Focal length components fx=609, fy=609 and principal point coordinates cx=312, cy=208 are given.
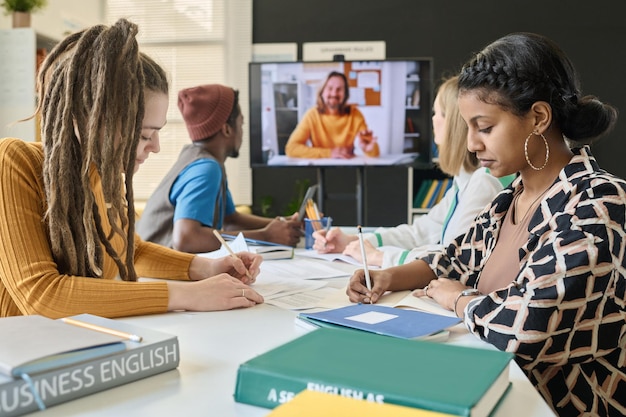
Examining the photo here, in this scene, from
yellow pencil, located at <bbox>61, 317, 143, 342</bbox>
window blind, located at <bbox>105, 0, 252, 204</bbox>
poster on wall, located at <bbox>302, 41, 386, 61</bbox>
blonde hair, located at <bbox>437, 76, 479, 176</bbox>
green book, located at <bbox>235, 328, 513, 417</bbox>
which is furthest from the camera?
window blind, located at <bbox>105, 0, 252, 204</bbox>

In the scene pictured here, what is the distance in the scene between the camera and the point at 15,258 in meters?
1.11

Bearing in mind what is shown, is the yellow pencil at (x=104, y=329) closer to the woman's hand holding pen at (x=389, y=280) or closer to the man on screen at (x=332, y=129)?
the woman's hand holding pen at (x=389, y=280)

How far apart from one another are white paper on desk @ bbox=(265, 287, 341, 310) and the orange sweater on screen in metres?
2.10

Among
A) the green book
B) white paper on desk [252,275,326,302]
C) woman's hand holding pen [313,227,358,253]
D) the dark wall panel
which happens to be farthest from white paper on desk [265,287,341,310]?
the dark wall panel

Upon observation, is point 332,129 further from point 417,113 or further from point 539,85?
point 539,85

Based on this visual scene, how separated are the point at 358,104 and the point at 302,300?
2337 mm

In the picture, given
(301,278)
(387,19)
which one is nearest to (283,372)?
(301,278)

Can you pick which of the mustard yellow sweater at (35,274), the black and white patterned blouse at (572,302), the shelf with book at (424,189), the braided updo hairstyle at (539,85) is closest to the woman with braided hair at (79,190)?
the mustard yellow sweater at (35,274)

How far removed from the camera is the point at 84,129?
1181 mm

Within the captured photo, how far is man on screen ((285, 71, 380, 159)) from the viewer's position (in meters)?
3.49

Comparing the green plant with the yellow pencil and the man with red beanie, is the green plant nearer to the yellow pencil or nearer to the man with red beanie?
the man with red beanie

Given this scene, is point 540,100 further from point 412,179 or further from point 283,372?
point 412,179

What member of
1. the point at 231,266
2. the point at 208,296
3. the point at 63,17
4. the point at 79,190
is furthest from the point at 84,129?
the point at 63,17

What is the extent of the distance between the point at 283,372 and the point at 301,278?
94cm
